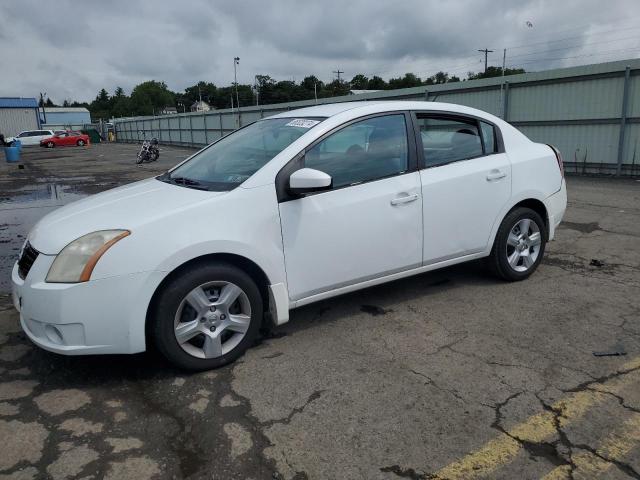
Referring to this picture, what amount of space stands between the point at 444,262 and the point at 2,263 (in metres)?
5.13

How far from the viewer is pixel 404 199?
12.8 feet

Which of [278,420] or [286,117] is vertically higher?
[286,117]

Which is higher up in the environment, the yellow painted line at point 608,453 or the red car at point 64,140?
the red car at point 64,140

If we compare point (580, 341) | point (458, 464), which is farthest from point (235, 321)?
point (580, 341)

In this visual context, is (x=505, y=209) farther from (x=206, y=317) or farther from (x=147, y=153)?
(x=147, y=153)

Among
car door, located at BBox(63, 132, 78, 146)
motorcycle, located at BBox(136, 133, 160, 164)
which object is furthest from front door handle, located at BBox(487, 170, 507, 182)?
car door, located at BBox(63, 132, 78, 146)

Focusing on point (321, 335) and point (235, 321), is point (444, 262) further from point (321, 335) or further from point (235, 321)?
point (235, 321)

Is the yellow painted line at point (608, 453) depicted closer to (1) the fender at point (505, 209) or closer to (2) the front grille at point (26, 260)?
(1) the fender at point (505, 209)

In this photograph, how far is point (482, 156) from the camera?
14.8 ft

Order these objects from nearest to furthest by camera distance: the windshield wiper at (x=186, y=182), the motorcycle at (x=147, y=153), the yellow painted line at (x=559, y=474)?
the yellow painted line at (x=559, y=474)
the windshield wiper at (x=186, y=182)
the motorcycle at (x=147, y=153)

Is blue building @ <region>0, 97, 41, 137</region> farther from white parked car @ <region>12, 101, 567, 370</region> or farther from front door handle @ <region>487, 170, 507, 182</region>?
front door handle @ <region>487, 170, 507, 182</region>

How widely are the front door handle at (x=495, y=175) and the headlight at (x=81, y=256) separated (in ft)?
9.65

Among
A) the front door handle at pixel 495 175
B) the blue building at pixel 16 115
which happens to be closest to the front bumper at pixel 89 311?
the front door handle at pixel 495 175

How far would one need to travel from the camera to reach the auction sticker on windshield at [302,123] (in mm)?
3840
